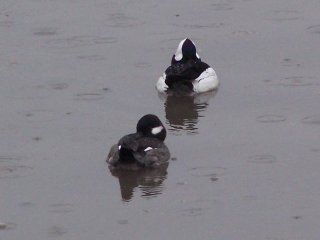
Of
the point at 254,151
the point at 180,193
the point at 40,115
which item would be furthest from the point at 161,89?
the point at 180,193

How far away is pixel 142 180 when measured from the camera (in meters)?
13.0

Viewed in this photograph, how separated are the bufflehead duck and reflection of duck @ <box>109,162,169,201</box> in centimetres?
295

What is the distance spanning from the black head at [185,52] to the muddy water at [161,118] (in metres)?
0.32

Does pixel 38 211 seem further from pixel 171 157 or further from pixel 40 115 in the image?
pixel 40 115

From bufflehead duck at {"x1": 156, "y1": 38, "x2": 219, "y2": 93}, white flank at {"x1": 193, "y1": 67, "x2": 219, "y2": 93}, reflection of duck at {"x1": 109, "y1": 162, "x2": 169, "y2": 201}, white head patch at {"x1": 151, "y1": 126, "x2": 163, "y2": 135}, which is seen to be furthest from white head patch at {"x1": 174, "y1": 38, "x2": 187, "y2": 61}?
reflection of duck at {"x1": 109, "y1": 162, "x2": 169, "y2": 201}

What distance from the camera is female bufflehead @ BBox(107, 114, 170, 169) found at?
43.1 ft

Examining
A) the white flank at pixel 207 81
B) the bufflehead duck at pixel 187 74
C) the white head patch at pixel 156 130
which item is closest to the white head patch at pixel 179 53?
the bufflehead duck at pixel 187 74

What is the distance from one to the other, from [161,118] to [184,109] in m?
0.62

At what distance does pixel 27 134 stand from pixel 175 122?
1883 millimetres

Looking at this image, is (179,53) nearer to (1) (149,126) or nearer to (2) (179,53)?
(2) (179,53)

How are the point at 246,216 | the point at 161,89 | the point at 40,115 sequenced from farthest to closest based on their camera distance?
the point at 161,89 → the point at 40,115 → the point at 246,216

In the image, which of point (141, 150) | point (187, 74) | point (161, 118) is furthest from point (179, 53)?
point (141, 150)

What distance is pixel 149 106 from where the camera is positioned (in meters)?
15.6

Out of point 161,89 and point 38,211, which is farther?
point 161,89
